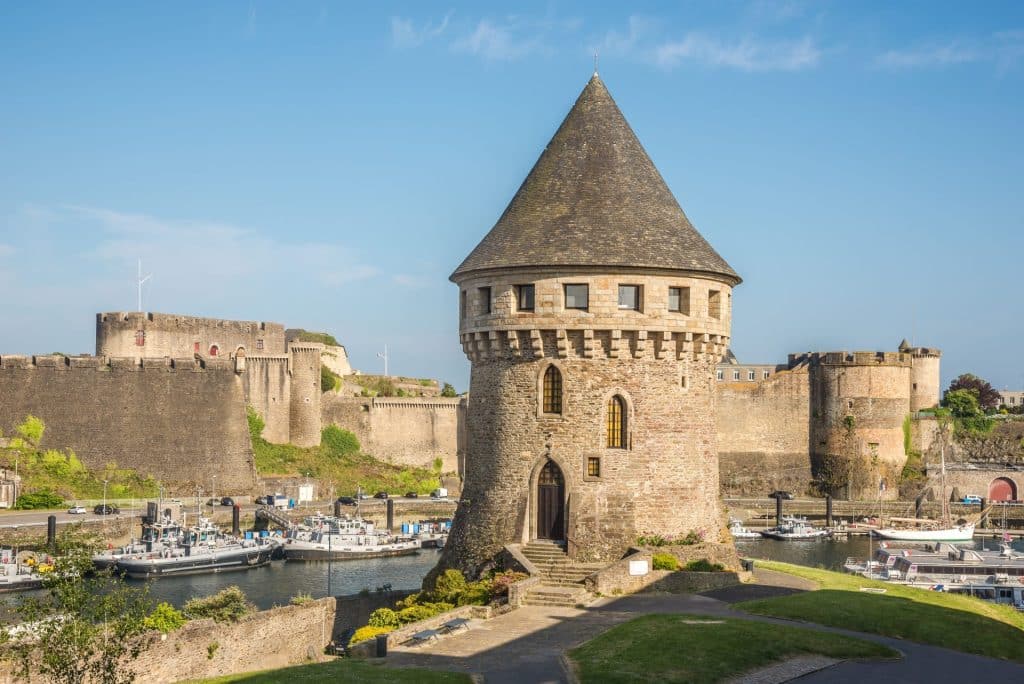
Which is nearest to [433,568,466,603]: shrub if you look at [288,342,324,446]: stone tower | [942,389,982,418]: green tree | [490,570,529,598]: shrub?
[490,570,529,598]: shrub

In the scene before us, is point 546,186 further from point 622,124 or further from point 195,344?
point 195,344

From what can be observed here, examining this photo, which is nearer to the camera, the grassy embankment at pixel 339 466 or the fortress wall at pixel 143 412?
the fortress wall at pixel 143 412

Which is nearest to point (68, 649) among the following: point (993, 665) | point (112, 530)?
point (993, 665)

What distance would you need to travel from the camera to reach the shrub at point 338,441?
240 ft

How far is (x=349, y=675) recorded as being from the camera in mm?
17844

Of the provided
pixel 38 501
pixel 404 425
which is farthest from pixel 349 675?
pixel 404 425

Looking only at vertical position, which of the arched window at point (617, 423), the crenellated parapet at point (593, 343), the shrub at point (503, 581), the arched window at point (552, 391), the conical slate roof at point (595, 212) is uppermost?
the conical slate roof at point (595, 212)

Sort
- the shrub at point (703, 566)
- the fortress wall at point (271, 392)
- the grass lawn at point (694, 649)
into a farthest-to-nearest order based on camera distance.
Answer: the fortress wall at point (271, 392) < the shrub at point (703, 566) < the grass lawn at point (694, 649)

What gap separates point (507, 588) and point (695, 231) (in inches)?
343

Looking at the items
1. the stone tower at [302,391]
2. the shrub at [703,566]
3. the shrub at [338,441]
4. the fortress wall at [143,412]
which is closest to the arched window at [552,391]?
the shrub at [703,566]

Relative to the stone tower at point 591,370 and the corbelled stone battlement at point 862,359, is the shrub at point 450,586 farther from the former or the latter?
the corbelled stone battlement at point 862,359

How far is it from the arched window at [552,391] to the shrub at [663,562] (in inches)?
135

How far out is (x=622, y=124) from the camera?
27.3 meters

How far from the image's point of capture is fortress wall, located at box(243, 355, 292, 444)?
69.7 meters
